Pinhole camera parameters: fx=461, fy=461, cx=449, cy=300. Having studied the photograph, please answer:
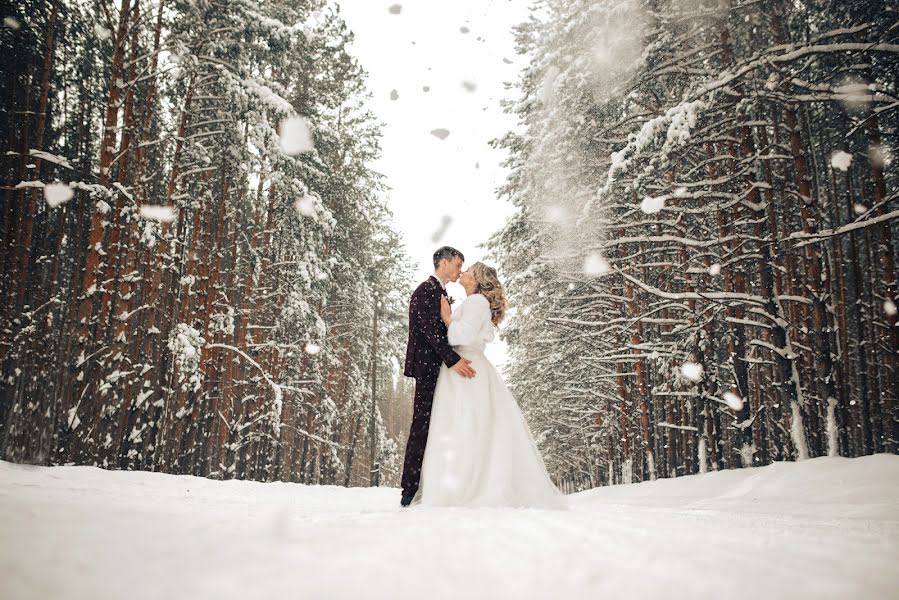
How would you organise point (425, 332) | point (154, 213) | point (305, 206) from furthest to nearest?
point (305, 206) → point (154, 213) → point (425, 332)

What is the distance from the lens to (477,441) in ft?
14.2

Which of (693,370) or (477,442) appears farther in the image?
(693,370)

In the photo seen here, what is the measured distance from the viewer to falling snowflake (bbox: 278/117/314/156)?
34.6 ft

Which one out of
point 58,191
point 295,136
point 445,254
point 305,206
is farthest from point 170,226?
point 445,254

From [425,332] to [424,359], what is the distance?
295mm

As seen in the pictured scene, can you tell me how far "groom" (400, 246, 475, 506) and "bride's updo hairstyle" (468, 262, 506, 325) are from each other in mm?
317

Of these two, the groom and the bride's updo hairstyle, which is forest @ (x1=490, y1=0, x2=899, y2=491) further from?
the groom

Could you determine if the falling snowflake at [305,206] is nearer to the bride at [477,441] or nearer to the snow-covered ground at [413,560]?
the bride at [477,441]

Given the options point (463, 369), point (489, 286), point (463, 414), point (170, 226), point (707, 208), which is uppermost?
point (170, 226)

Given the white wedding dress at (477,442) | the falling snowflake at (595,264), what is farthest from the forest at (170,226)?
the falling snowflake at (595,264)

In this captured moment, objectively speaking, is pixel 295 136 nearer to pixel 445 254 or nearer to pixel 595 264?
pixel 595 264

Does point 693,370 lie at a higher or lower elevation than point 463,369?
higher

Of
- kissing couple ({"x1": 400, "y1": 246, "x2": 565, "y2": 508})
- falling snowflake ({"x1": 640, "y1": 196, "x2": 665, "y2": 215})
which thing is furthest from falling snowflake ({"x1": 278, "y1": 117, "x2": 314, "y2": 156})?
falling snowflake ({"x1": 640, "y1": 196, "x2": 665, "y2": 215})

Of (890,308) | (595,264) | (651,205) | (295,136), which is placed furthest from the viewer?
(295,136)
